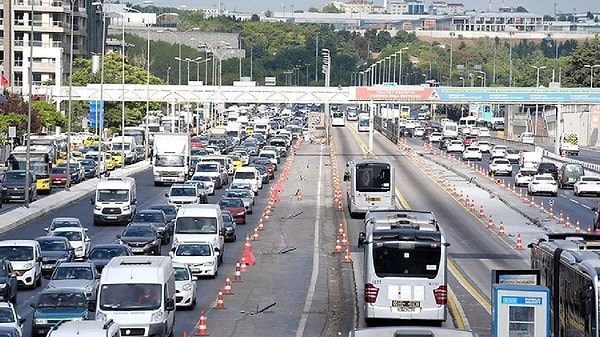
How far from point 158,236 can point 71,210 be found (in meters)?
19.8

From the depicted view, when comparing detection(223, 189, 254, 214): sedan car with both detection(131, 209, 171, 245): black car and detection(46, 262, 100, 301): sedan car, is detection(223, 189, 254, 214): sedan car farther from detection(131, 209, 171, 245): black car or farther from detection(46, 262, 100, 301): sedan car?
detection(46, 262, 100, 301): sedan car

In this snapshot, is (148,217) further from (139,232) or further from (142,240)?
(142,240)

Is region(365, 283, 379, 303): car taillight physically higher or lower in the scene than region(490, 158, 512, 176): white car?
higher

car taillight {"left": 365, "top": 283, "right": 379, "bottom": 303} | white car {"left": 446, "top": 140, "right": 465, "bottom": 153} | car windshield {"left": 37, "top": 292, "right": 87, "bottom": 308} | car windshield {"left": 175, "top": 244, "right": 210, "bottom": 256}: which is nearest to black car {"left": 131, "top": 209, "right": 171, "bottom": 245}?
Result: car windshield {"left": 175, "top": 244, "right": 210, "bottom": 256}

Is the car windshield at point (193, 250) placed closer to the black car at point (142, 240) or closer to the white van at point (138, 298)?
the black car at point (142, 240)

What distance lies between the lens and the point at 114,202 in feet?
187

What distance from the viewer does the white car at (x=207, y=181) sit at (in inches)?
2830

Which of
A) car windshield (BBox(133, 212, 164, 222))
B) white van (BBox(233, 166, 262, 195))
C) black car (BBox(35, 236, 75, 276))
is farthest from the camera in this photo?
white van (BBox(233, 166, 262, 195))

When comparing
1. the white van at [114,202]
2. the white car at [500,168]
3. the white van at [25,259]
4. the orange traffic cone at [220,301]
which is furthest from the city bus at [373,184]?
the white car at [500,168]

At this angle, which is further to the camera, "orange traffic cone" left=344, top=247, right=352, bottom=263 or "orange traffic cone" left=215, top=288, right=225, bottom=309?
"orange traffic cone" left=344, top=247, right=352, bottom=263

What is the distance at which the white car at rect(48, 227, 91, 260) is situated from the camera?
4466 centimetres

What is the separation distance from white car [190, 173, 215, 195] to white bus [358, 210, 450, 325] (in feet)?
135

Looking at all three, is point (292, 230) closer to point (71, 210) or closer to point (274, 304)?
point (71, 210)

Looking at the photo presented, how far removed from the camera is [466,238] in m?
53.4
